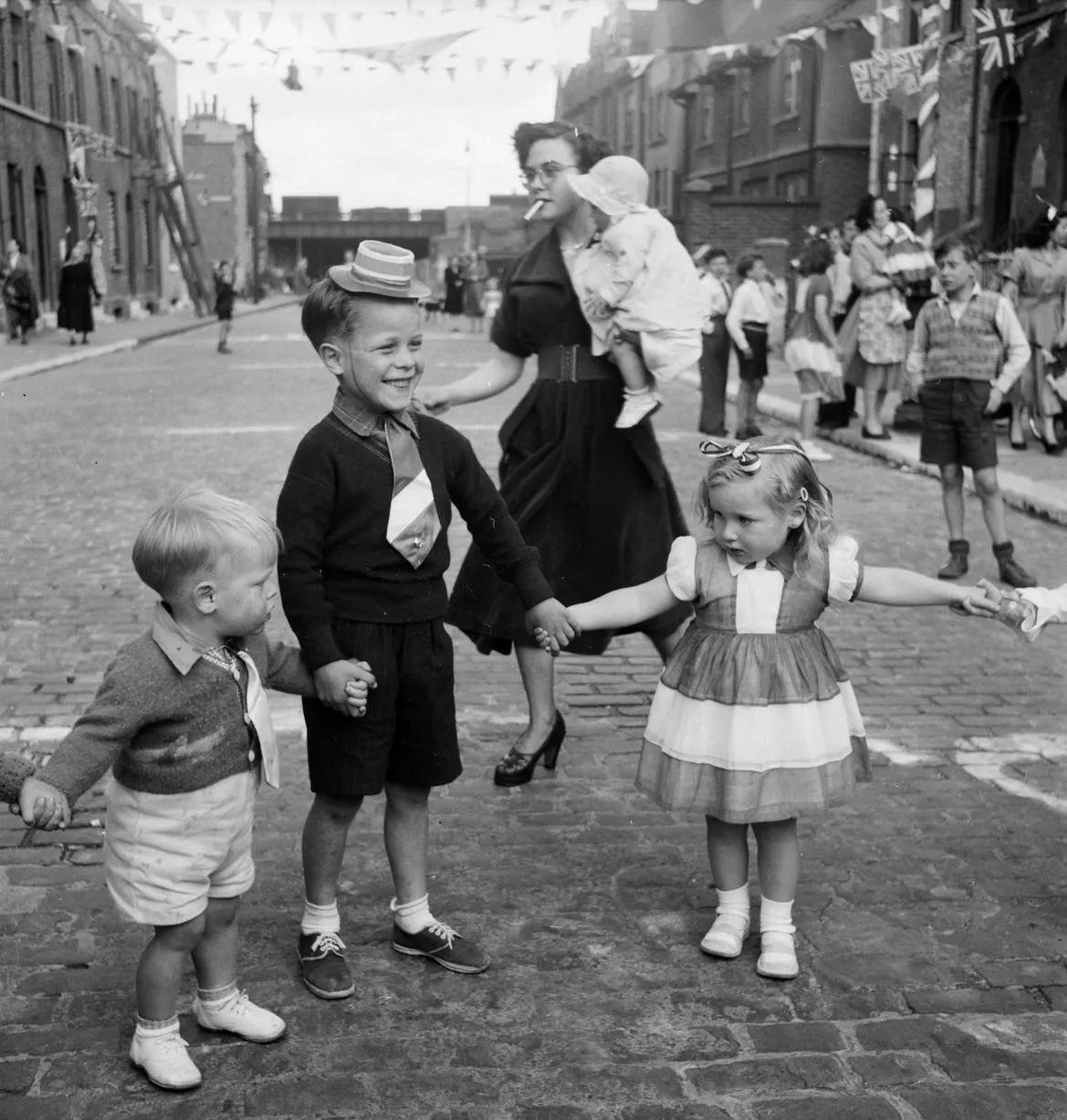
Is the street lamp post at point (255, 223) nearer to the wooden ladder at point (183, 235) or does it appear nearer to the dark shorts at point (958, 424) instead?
the wooden ladder at point (183, 235)

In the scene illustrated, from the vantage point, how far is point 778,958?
133 inches

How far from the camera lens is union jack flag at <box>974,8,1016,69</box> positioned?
18281 millimetres

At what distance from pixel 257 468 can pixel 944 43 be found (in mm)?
15416

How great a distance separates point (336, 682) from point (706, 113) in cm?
4270

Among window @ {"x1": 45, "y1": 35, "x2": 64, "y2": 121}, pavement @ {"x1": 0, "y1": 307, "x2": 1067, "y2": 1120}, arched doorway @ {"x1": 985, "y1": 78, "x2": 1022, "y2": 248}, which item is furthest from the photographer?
window @ {"x1": 45, "y1": 35, "x2": 64, "y2": 121}

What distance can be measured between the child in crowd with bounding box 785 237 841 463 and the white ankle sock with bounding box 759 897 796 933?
389 inches

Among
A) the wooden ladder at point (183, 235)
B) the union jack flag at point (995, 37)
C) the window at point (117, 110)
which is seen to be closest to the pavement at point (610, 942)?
the union jack flag at point (995, 37)

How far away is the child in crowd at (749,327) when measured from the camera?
46.9 ft

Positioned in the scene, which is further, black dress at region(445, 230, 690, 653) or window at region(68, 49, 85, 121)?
window at region(68, 49, 85, 121)

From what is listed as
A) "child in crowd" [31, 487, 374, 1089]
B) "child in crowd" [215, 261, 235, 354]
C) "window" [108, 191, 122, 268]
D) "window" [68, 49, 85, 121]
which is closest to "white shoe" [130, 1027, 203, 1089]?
"child in crowd" [31, 487, 374, 1089]

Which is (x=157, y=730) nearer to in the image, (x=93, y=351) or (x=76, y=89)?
(x=93, y=351)

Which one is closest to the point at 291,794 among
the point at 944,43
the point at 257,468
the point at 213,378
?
the point at 257,468

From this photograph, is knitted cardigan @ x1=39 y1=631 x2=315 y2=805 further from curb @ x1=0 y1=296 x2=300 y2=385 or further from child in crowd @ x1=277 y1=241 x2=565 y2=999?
curb @ x1=0 y1=296 x2=300 y2=385

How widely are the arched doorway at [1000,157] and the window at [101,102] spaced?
97.8 feet
